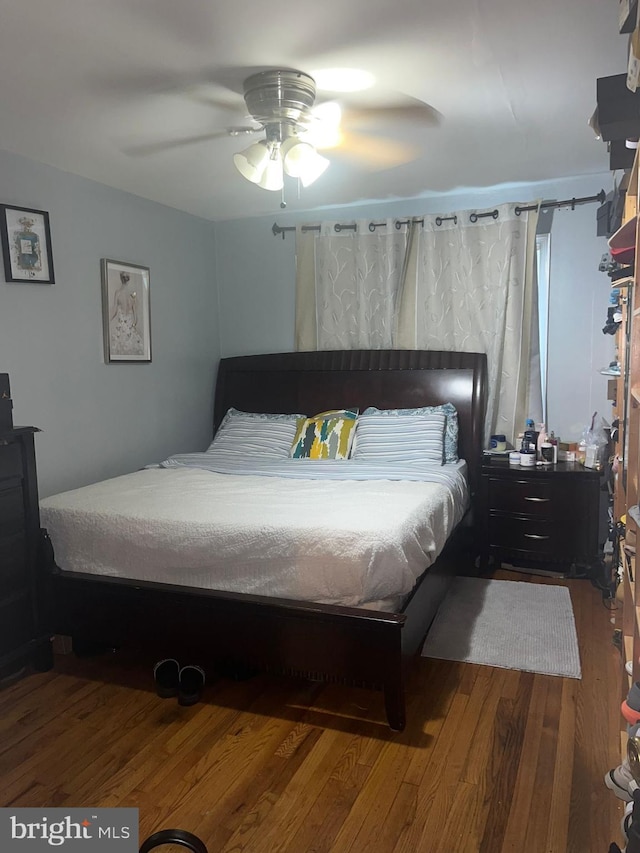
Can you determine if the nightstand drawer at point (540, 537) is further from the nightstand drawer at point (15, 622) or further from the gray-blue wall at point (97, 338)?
the nightstand drawer at point (15, 622)

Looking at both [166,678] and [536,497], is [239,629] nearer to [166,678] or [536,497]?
[166,678]

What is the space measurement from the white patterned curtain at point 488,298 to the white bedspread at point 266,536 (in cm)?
119


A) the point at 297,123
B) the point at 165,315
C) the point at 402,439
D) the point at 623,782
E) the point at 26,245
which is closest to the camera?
the point at 623,782

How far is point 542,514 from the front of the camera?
3.66m

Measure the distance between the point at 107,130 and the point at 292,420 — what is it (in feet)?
6.68

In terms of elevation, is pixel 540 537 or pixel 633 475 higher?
pixel 633 475

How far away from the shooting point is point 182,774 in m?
2.01

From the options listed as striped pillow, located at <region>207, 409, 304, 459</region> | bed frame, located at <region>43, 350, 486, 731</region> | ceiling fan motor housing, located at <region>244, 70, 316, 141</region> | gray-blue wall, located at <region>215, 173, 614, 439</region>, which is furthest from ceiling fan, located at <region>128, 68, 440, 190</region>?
bed frame, located at <region>43, 350, 486, 731</region>

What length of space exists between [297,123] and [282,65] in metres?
0.40

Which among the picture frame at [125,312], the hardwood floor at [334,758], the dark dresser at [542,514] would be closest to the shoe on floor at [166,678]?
the hardwood floor at [334,758]

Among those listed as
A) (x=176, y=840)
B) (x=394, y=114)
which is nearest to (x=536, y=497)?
(x=394, y=114)

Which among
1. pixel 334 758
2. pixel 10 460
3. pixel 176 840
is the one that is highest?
pixel 10 460

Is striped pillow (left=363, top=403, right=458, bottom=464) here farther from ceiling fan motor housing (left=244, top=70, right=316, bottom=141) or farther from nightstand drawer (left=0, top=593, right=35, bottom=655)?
nightstand drawer (left=0, top=593, right=35, bottom=655)

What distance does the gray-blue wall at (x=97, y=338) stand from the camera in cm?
316
